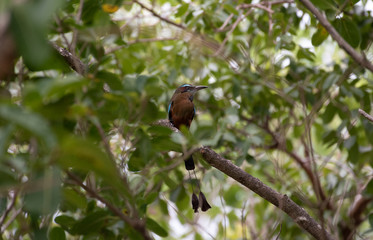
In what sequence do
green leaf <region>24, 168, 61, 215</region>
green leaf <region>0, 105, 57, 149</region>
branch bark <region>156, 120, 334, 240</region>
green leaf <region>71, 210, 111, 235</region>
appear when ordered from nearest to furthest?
green leaf <region>0, 105, 57, 149</region>, green leaf <region>24, 168, 61, 215</region>, green leaf <region>71, 210, 111, 235</region>, branch bark <region>156, 120, 334, 240</region>

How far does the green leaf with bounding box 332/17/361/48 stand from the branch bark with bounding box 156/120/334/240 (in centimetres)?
146

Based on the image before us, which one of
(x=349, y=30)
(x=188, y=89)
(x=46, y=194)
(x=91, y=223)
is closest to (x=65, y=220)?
(x=91, y=223)

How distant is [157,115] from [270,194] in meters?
1.30

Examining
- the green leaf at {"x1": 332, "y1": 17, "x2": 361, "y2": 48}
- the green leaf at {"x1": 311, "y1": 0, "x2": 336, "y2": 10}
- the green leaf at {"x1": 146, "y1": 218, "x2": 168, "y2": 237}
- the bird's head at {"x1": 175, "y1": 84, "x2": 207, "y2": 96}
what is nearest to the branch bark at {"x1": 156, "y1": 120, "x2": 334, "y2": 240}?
the green leaf at {"x1": 146, "y1": 218, "x2": 168, "y2": 237}

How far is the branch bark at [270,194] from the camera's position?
3.02 meters

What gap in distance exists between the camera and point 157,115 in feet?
7.09

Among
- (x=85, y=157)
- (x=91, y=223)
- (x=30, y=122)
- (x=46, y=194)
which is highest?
(x=30, y=122)

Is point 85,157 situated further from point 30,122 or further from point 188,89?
point 188,89

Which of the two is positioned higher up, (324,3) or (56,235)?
(324,3)

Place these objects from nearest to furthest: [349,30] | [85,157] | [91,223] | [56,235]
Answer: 1. [85,157]
2. [91,223]
3. [56,235]
4. [349,30]

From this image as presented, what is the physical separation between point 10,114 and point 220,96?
3788 millimetres

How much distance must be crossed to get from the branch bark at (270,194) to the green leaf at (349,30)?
1.46 meters

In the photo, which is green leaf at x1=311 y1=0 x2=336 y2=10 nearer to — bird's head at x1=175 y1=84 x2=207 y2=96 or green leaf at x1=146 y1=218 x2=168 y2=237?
green leaf at x1=146 y1=218 x2=168 y2=237

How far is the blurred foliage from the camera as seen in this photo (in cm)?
150
